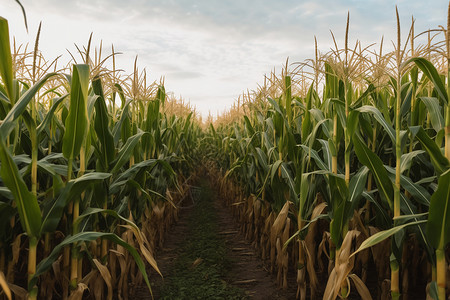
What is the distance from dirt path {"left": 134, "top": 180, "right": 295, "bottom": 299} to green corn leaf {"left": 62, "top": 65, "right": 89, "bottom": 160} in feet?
7.03


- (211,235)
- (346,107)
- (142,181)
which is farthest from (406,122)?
(211,235)

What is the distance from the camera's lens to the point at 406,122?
332 cm

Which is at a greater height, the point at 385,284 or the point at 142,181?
the point at 142,181

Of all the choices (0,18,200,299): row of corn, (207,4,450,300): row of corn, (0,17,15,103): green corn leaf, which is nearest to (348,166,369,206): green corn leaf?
(207,4,450,300): row of corn

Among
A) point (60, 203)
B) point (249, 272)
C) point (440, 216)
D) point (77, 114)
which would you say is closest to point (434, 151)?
point (440, 216)

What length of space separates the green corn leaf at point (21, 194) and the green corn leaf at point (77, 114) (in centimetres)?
39

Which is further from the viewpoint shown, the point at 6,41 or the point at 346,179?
the point at 346,179

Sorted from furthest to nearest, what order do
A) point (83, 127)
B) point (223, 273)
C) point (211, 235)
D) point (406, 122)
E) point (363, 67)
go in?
1. point (211, 235)
2. point (223, 273)
3. point (406, 122)
4. point (363, 67)
5. point (83, 127)

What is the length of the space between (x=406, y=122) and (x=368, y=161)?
4.39 ft

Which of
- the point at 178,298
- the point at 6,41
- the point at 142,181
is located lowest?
the point at 178,298

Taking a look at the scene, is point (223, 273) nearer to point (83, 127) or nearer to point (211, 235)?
point (211, 235)

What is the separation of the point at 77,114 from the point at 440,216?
7.34 feet

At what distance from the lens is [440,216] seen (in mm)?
1978

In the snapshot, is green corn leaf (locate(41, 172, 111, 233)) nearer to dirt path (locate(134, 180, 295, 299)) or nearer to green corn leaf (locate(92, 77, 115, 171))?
green corn leaf (locate(92, 77, 115, 171))
